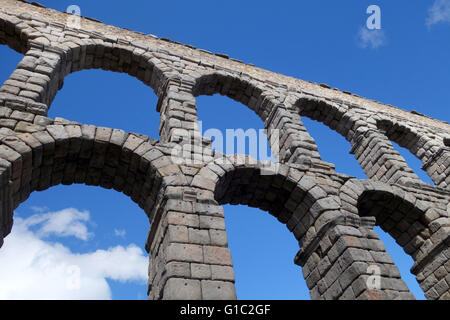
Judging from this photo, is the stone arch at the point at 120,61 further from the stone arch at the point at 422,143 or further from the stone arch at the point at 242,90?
the stone arch at the point at 422,143

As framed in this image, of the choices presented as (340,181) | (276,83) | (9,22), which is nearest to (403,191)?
(340,181)

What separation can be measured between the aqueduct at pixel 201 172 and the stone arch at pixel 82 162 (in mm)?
23

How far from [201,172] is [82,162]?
7.27 feet

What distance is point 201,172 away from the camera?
6.68 m

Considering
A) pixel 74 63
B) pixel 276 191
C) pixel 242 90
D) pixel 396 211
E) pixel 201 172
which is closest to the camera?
pixel 201 172

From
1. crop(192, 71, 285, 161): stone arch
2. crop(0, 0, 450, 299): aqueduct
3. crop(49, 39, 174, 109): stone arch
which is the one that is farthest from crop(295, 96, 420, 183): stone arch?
crop(49, 39, 174, 109): stone arch

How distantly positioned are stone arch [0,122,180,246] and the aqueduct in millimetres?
23

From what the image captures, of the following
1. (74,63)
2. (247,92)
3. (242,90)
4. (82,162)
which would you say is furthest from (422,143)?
(74,63)

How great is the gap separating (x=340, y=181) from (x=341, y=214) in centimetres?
129

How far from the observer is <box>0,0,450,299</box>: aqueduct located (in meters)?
5.59

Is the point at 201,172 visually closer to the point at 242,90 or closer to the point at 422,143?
the point at 242,90
